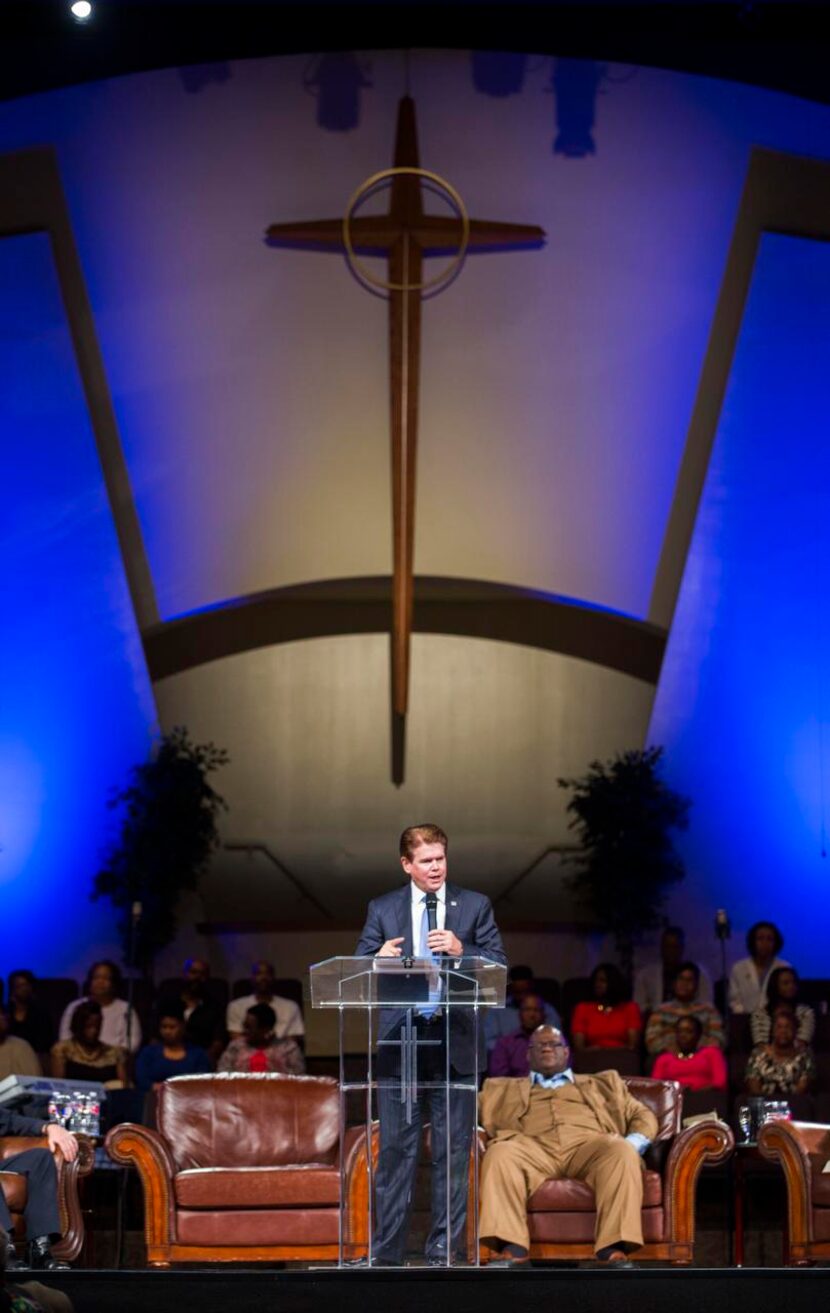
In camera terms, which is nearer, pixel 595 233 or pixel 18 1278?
pixel 18 1278

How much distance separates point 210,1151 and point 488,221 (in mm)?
5573

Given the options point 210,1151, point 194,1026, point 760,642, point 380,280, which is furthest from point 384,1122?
point 760,642

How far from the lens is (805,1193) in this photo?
6027mm

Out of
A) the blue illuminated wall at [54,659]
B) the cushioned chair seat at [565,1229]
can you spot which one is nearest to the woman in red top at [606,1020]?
the cushioned chair seat at [565,1229]

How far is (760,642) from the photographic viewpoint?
37.0 ft

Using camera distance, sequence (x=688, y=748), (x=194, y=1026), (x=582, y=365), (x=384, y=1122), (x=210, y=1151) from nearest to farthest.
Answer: (x=384, y=1122), (x=210, y=1151), (x=194, y=1026), (x=582, y=365), (x=688, y=748)

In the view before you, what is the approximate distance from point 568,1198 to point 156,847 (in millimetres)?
6016

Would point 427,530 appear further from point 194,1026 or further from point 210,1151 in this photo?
point 210,1151

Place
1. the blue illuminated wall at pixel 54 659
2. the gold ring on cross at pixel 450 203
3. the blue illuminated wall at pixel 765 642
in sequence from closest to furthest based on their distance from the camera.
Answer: the gold ring on cross at pixel 450 203, the blue illuminated wall at pixel 765 642, the blue illuminated wall at pixel 54 659

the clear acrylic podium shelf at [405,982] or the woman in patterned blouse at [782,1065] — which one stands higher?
the clear acrylic podium shelf at [405,982]

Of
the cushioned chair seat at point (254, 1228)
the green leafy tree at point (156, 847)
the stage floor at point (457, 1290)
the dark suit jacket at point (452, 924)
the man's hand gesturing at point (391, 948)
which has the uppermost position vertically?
the green leafy tree at point (156, 847)

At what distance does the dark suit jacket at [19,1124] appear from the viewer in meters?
6.23

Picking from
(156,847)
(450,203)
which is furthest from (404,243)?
(156,847)

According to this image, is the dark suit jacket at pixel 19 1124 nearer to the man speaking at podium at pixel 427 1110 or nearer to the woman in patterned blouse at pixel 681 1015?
the man speaking at podium at pixel 427 1110
